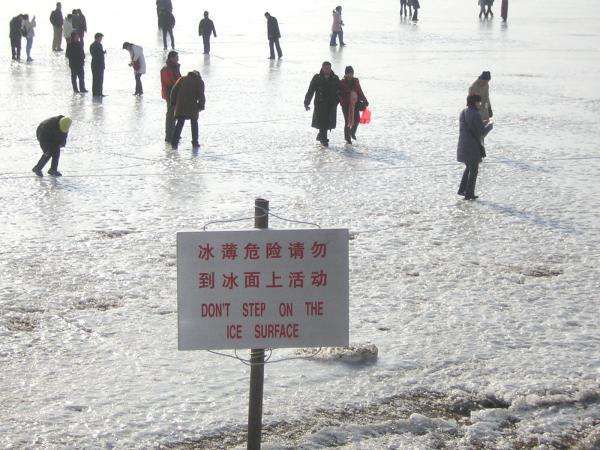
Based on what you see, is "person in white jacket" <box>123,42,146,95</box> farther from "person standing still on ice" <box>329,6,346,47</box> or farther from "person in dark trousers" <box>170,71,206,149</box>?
"person standing still on ice" <box>329,6,346,47</box>

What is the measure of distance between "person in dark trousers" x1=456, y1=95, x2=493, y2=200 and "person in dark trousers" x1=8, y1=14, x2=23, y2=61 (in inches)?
Answer: 750

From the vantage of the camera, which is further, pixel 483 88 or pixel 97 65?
pixel 97 65

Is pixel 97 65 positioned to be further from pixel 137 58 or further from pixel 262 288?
pixel 262 288

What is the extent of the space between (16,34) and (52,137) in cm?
1646

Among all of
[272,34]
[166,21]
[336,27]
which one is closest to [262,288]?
[272,34]

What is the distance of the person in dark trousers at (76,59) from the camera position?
2136 cm

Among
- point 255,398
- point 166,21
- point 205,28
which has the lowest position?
point 255,398

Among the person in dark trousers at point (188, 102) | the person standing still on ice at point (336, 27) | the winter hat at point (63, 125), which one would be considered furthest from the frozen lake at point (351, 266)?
the person standing still on ice at point (336, 27)

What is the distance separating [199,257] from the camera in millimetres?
5016

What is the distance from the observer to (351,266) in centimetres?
925

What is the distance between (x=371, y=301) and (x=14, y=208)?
483cm

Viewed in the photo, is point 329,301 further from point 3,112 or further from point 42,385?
point 3,112

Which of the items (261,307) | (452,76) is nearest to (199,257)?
(261,307)

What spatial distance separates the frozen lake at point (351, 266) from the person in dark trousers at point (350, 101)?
39 centimetres
